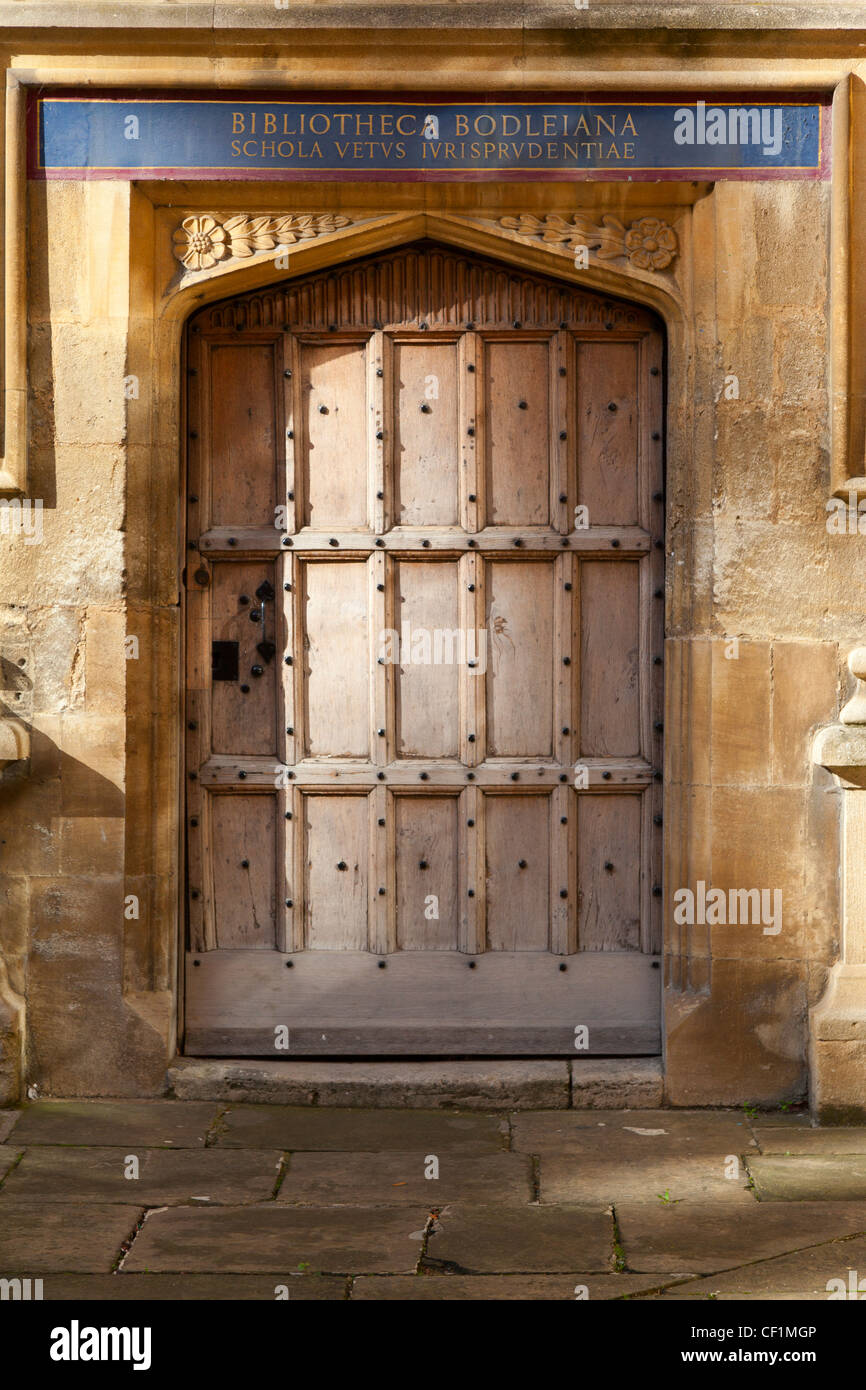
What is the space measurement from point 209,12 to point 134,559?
1.79 m

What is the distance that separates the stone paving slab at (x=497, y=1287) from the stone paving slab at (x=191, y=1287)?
0.09 m

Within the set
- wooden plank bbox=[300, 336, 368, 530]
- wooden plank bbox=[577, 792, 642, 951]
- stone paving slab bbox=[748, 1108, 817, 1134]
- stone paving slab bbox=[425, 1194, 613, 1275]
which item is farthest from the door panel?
stone paving slab bbox=[425, 1194, 613, 1275]

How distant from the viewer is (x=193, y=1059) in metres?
4.95

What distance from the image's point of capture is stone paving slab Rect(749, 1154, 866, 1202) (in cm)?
395

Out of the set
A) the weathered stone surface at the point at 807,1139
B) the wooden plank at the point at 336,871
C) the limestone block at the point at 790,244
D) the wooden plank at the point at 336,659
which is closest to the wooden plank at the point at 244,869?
the wooden plank at the point at 336,871

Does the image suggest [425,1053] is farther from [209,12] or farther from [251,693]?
[209,12]

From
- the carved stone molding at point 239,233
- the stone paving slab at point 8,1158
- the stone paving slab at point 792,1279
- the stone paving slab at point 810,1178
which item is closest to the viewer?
the stone paving slab at point 792,1279

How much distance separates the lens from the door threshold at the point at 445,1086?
4777 millimetres

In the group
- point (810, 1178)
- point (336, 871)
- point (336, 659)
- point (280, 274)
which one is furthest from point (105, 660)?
point (810, 1178)

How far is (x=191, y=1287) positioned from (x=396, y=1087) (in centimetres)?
151

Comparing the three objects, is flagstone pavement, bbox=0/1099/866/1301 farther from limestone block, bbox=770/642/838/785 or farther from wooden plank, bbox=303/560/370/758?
wooden plank, bbox=303/560/370/758

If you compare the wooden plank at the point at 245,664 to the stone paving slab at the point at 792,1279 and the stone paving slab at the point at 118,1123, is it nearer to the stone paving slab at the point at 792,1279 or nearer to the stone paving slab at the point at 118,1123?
the stone paving slab at the point at 118,1123

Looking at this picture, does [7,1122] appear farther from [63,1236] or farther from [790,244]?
[790,244]

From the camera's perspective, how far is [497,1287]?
338 centimetres
